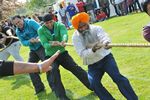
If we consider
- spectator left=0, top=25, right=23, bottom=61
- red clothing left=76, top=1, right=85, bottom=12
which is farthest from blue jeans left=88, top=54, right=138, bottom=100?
red clothing left=76, top=1, right=85, bottom=12

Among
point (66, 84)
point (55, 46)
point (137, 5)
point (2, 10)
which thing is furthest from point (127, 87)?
point (2, 10)

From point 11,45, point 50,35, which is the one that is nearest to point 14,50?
point 11,45

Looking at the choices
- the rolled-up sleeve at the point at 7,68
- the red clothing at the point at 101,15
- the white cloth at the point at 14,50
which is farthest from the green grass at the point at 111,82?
the red clothing at the point at 101,15

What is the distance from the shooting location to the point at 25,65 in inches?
173

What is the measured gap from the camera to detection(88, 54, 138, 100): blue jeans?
628 centimetres

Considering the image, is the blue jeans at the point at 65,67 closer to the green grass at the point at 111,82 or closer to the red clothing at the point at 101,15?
the green grass at the point at 111,82

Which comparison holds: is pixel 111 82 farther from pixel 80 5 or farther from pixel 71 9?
pixel 71 9

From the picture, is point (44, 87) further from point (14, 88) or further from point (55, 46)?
point (55, 46)

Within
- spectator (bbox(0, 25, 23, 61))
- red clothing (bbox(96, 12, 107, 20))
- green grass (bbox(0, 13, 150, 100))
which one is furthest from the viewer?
red clothing (bbox(96, 12, 107, 20))

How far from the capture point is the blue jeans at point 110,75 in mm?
6281

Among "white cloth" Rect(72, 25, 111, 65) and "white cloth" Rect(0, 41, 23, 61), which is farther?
"white cloth" Rect(0, 41, 23, 61)

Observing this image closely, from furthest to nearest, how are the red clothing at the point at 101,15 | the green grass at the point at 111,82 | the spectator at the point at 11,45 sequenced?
the red clothing at the point at 101,15, the spectator at the point at 11,45, the green grass at the point at 111,82

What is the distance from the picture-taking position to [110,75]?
6.38 metres

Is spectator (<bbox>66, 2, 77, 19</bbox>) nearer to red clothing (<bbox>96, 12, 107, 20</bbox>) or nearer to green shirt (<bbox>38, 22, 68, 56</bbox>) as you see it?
red clothing (<bbox>96, 12, 107, 20</bbox>)
